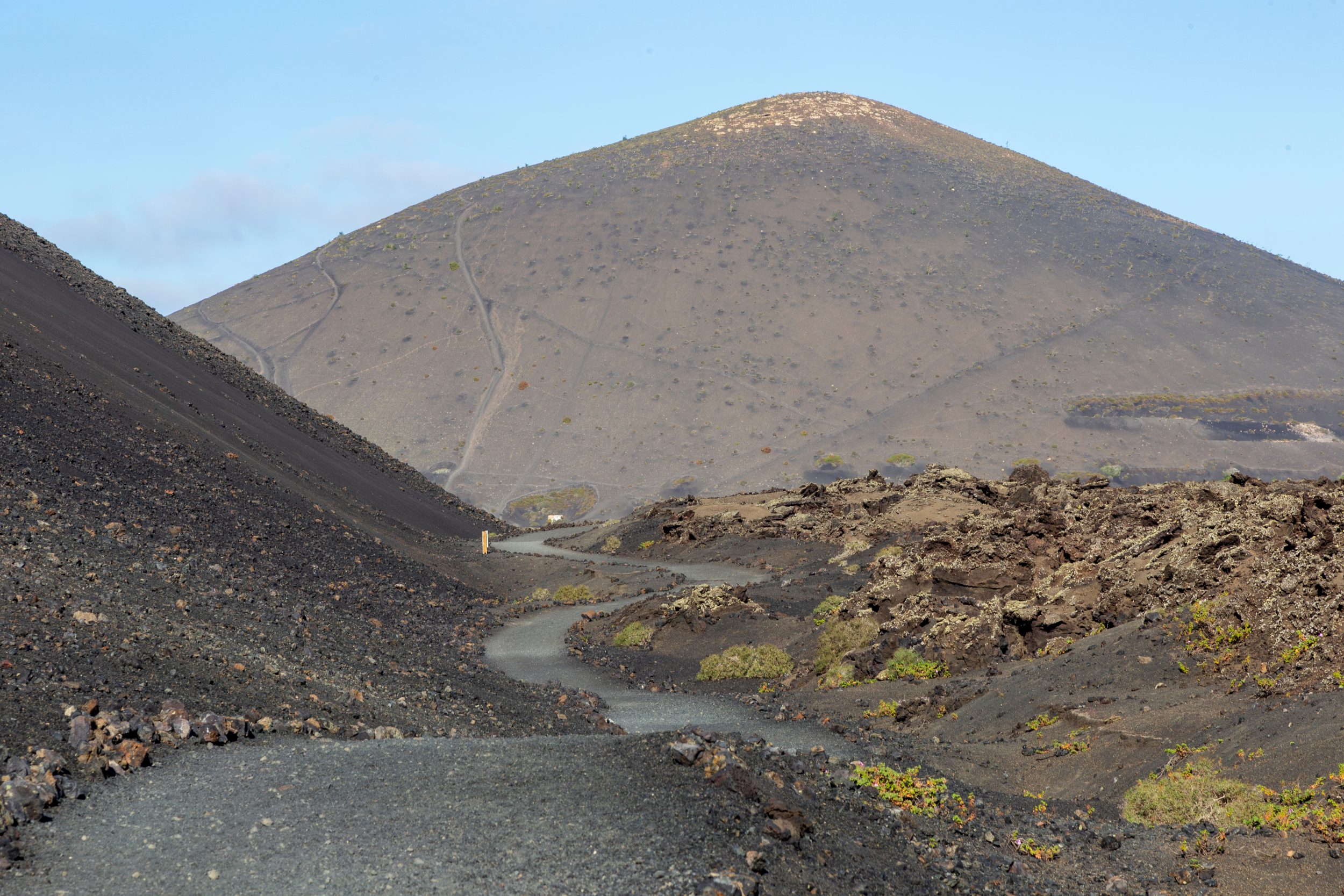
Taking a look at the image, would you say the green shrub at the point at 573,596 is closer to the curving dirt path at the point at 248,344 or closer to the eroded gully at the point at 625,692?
the eroded gully at the point at 625,692

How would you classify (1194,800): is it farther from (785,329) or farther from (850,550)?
(785,329)

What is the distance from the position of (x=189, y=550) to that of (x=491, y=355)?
2474 inches

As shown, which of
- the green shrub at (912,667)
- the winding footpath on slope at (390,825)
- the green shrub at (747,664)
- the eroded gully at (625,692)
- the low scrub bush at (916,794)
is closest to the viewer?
→ the winding footpath on slope at (390,825)

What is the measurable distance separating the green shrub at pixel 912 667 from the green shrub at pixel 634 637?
19.5ft

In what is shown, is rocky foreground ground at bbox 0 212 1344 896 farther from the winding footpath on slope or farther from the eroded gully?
the eroded gully

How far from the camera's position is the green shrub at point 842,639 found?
17.3 metres

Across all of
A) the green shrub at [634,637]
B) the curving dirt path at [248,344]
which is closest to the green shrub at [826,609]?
the green shrub at [634,637]

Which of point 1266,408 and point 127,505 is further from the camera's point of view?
point 1266,408

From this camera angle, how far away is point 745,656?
730 inches

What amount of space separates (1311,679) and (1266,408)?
71.2 metres

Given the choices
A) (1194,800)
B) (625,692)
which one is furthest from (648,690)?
(1194,800)

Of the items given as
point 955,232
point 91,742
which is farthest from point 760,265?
point 91,742

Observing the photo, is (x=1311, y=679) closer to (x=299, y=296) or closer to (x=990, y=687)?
(x=990, y=687)

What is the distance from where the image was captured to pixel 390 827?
21.7 ft
